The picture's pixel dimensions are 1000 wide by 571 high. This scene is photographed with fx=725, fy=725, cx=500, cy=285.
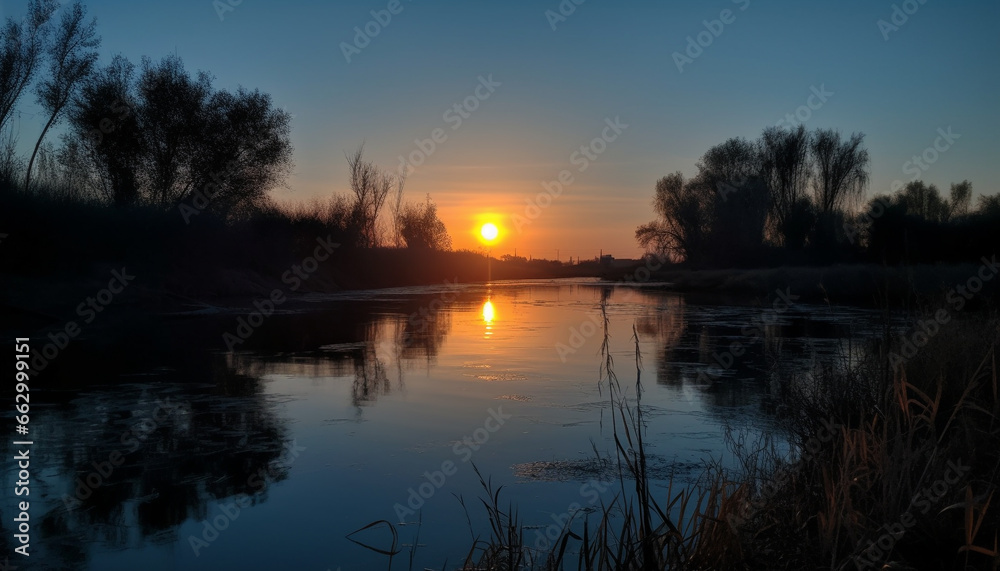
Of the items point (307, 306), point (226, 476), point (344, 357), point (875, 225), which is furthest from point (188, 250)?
point (875, 225)

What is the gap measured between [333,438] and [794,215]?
5125cm

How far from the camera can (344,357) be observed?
14359 mm

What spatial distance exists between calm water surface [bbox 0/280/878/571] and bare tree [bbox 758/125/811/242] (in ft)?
143

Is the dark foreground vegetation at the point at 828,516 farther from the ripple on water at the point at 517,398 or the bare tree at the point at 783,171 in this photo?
the bare tree at the point at 783,171

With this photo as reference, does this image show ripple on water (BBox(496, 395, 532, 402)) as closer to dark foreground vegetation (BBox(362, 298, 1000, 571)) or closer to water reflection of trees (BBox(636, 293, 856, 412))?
water reflection of trees (BBox(636, 293, 856, 412))

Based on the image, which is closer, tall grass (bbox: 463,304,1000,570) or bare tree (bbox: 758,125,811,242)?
tall grass (bbox: 463,304,1000,570)

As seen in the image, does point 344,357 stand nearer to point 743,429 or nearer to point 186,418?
point 186,418

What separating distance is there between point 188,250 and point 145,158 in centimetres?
594

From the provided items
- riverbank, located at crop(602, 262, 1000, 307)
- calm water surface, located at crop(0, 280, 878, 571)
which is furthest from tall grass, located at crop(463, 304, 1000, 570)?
riverbank, located at crop(602, 262, 1000, 307)

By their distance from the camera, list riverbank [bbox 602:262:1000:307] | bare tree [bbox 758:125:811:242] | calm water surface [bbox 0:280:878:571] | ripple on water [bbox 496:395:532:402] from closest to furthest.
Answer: calm water surface [bbox 0:280:878:571] → ripple on water [bbox 496:395:532:402] → riverbank [bbox 602:262:1000:307] → bare tree [bbox 758:125:811:242]

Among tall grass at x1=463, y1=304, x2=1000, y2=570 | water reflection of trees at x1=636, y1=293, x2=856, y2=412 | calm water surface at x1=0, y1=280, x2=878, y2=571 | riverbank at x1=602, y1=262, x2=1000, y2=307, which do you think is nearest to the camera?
tall grass at x1=463, y1=304, x2=1000, y2=570

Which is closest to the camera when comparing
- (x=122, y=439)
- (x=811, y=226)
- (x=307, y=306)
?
(x=122, y=439)

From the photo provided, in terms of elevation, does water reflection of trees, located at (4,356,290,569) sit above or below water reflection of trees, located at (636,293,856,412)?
below

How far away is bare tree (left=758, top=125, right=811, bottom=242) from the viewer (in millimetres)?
56094
